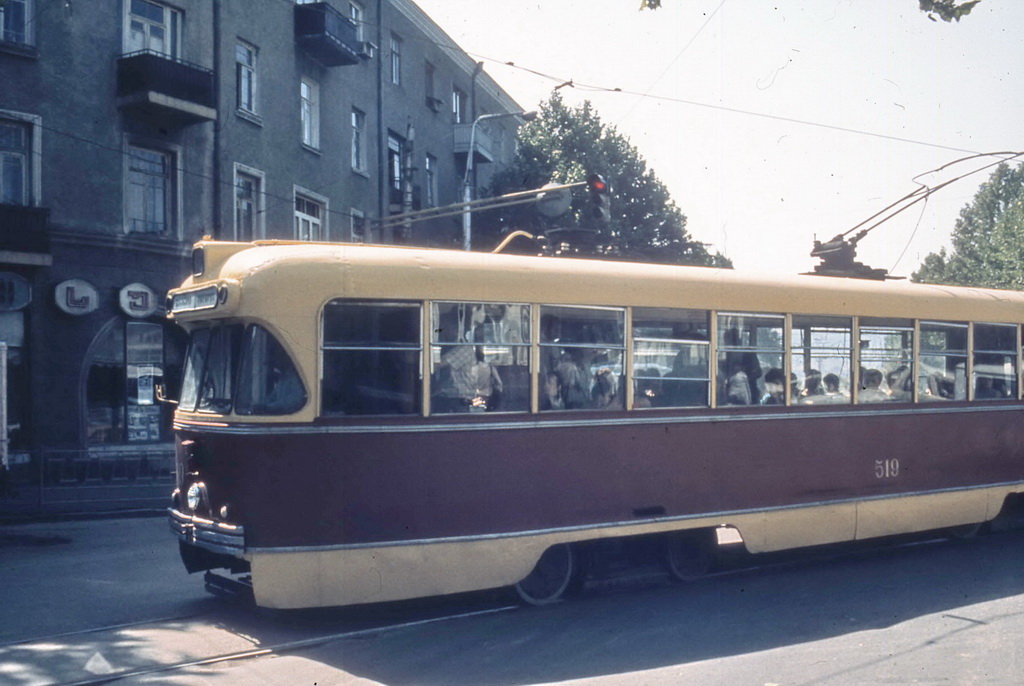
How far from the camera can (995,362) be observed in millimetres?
11336

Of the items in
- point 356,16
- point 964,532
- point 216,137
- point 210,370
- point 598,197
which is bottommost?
point 964,532

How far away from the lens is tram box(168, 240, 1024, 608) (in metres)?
7.06

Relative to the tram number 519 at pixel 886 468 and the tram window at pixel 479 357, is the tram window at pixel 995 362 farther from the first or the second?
the tram window at pixel 479 357

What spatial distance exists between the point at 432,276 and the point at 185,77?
13651mm

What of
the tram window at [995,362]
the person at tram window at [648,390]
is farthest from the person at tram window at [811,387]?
the tram window at [995,362]

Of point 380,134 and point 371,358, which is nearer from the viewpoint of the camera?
point 371,358

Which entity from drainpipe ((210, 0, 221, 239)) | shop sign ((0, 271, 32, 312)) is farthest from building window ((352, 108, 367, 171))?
shop sign ((0, 271, 32, 312))

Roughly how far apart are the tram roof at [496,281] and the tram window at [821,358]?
0.45 feet

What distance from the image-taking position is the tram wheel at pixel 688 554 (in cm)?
890

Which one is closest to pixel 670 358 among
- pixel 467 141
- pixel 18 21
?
pixel 18 21

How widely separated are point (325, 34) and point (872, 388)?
1710cm

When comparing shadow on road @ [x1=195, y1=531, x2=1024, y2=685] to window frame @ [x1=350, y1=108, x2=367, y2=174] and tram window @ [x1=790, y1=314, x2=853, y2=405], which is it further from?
window frame @ [x1=350, y1=108, x2=367, y2=174]

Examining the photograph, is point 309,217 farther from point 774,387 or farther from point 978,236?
point 978,236

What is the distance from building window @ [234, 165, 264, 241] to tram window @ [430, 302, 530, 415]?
48.0 feet
